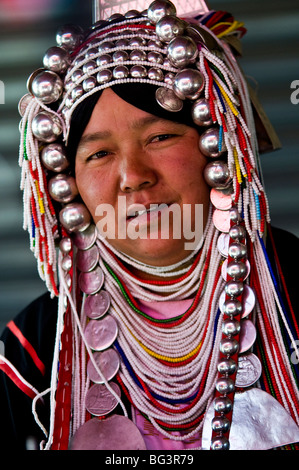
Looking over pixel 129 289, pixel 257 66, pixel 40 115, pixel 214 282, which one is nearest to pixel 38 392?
pixel 129 289

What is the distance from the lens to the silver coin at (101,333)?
217cm

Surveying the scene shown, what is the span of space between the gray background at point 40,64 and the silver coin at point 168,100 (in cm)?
106

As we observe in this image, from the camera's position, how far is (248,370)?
2.01m

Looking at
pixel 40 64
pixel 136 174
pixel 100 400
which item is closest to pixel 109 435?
pixel 100 400

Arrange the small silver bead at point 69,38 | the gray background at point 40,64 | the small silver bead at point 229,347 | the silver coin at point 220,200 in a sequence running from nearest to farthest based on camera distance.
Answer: the small silver bead at point 229,347, the silver coin at point 220,200, the small silver bead at point 69,38, the gray background at point 40,64

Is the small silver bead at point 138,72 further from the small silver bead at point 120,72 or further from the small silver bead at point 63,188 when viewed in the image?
the small silver bead at point 63,188

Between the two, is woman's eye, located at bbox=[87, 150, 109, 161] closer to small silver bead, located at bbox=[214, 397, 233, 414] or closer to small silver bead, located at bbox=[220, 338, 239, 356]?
small silver bead, located at bbox=[220, 338, 239, 356]

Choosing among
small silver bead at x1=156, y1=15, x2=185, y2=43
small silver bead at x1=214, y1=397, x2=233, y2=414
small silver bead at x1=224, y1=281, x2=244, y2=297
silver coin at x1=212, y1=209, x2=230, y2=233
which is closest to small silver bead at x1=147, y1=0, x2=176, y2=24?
small silver bead at x1=156, y1=15, x2=185, y2=43

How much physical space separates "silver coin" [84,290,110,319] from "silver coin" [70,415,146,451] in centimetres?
34

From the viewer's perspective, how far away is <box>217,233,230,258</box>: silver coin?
83.1 inches

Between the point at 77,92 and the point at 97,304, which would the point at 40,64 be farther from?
the point at 97,304

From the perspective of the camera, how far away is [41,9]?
9.93 ft

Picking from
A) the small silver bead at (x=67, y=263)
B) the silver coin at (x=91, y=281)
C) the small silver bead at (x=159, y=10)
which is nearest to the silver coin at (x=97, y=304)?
the silver coin at (x=91, y=281)
